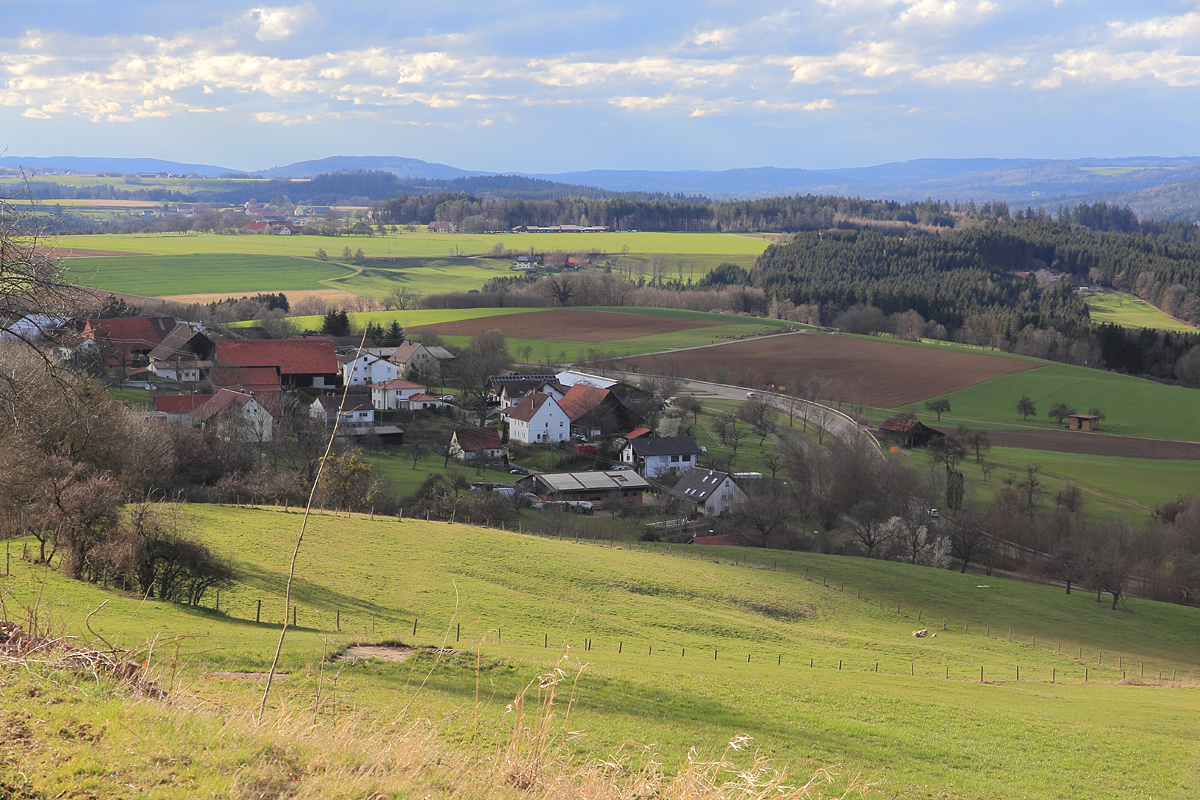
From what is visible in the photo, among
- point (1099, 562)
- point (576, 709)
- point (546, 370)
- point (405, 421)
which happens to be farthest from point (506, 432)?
point (576, 709)

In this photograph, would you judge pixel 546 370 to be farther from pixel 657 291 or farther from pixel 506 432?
pixel 657 291

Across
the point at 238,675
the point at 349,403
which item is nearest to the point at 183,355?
the point at 349,403

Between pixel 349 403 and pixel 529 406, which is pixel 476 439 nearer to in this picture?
pixel 529 406

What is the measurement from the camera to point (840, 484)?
54.7 m

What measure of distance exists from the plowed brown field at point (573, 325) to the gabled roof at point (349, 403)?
36.1m

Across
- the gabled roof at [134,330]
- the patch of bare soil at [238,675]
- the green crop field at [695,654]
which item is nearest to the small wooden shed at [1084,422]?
the green crop field at [695,654]

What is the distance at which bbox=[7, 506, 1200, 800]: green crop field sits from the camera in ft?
41.7

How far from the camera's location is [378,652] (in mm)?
16219

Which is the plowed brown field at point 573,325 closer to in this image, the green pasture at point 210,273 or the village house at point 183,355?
the village house at point 183,355

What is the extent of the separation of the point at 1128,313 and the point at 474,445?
141 metres

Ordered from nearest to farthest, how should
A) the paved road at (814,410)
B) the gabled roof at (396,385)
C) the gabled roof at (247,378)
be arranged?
the gabled roof at (247,378), the paved road at (814,410), the gabled roof at (396,385)

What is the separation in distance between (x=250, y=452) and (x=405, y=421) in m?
22.5

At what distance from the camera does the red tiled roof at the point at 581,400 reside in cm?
7056

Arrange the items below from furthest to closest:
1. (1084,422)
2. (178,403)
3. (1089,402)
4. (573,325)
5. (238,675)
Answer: (573,325) < (1089,402) < (1084,422) < (178,403) < (238,675)
